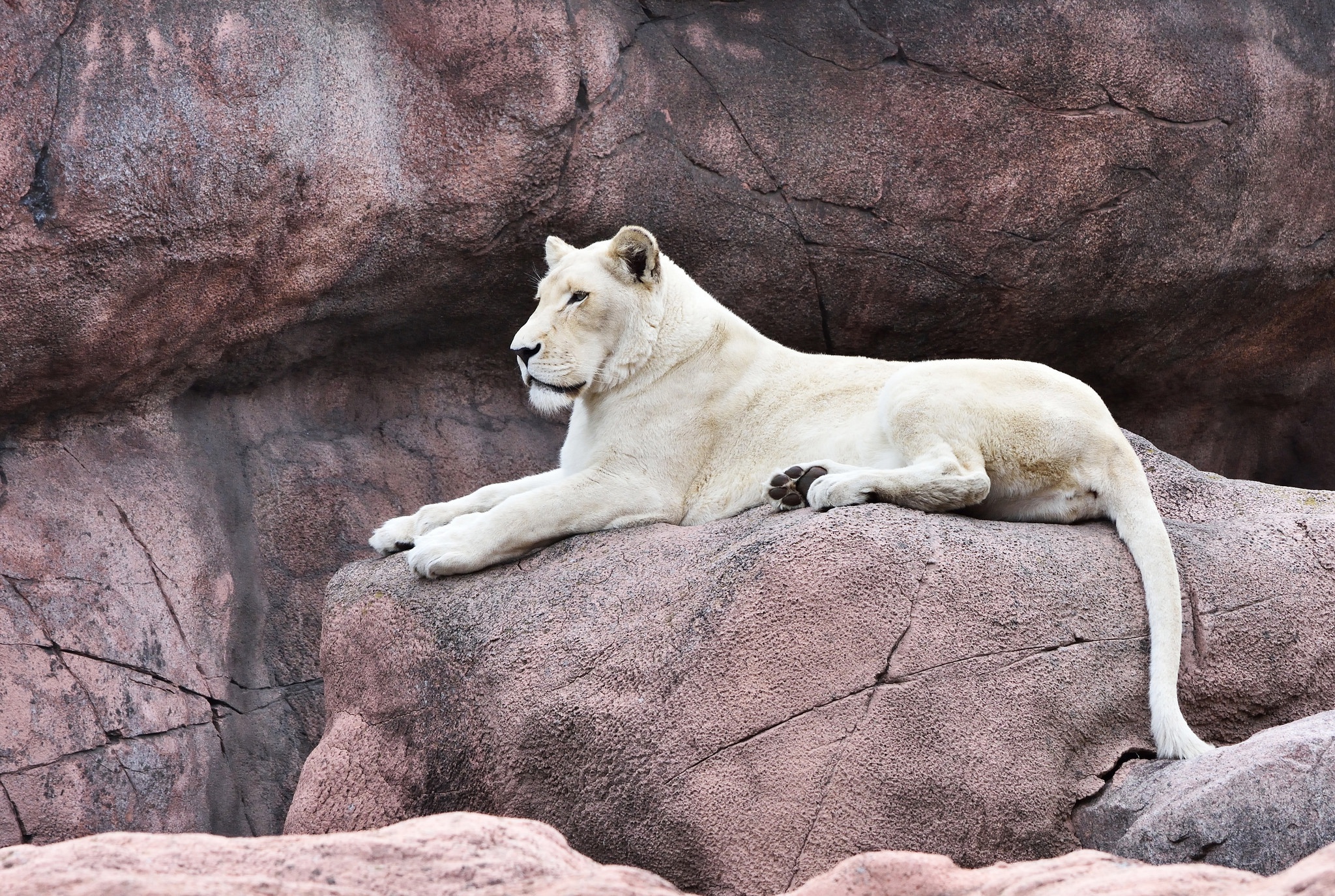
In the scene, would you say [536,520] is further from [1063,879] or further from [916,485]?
[1063,879]

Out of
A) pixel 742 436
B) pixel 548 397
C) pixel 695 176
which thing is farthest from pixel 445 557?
pixel 695 176

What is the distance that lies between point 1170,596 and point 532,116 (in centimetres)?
400

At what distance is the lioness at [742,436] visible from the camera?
504 cm

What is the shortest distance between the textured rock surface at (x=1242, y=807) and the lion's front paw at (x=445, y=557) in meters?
2.48

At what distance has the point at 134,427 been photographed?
6.72 meters

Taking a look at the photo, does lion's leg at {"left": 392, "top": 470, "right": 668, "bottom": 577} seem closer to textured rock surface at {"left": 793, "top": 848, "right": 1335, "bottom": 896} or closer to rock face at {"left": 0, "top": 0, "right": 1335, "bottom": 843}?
rock face at {"left": 0, "top": 0, "right": 1335, "bottom": 843}

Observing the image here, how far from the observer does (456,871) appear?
→ 2.89 m

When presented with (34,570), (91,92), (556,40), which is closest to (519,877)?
(34,570)

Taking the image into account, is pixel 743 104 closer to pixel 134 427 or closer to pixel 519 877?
pixel 134 427

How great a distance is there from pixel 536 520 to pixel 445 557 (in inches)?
15.1

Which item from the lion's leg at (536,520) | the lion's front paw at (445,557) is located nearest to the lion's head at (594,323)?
the lion's leg at (536,520)

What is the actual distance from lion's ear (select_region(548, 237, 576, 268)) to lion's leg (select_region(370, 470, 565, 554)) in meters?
0.93

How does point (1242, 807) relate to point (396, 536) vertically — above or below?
below

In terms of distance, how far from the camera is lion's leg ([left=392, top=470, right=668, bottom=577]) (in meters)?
5.27
